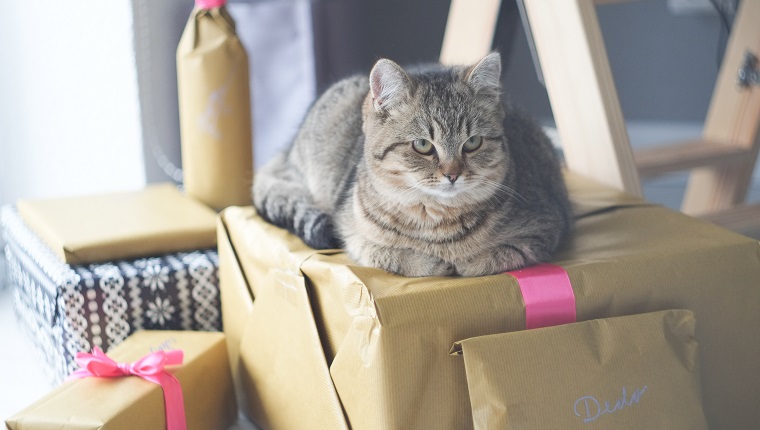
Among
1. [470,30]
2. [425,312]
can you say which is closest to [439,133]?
[425,312]

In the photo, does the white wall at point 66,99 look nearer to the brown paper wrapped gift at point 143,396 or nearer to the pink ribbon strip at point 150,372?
the brown paper wrapped gift at point 143,396

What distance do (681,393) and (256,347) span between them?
65cm

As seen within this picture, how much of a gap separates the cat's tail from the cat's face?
17 cm

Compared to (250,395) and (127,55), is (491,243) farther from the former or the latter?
(127,55)

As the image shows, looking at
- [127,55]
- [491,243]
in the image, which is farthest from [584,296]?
[127,55]

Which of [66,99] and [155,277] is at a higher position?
[66,99]

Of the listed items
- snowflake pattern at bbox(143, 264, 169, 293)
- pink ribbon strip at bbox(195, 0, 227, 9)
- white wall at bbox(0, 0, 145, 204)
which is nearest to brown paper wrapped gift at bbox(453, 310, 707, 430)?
snowflake pattern at bbox(143, 264, 169, 293)

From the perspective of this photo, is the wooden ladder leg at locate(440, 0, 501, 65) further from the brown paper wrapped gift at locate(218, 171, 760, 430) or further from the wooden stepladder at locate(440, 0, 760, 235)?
the brown paper wrapped gift at locate(218, 171, 760, 430)

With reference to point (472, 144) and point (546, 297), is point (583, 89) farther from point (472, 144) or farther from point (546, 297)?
point (546, 297)

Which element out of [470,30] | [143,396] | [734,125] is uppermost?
[470,30]

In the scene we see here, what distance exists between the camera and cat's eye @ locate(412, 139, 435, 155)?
1.10 meters

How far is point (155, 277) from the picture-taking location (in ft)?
4.55

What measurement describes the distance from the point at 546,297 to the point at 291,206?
495mm

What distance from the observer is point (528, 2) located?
5.00 feet
